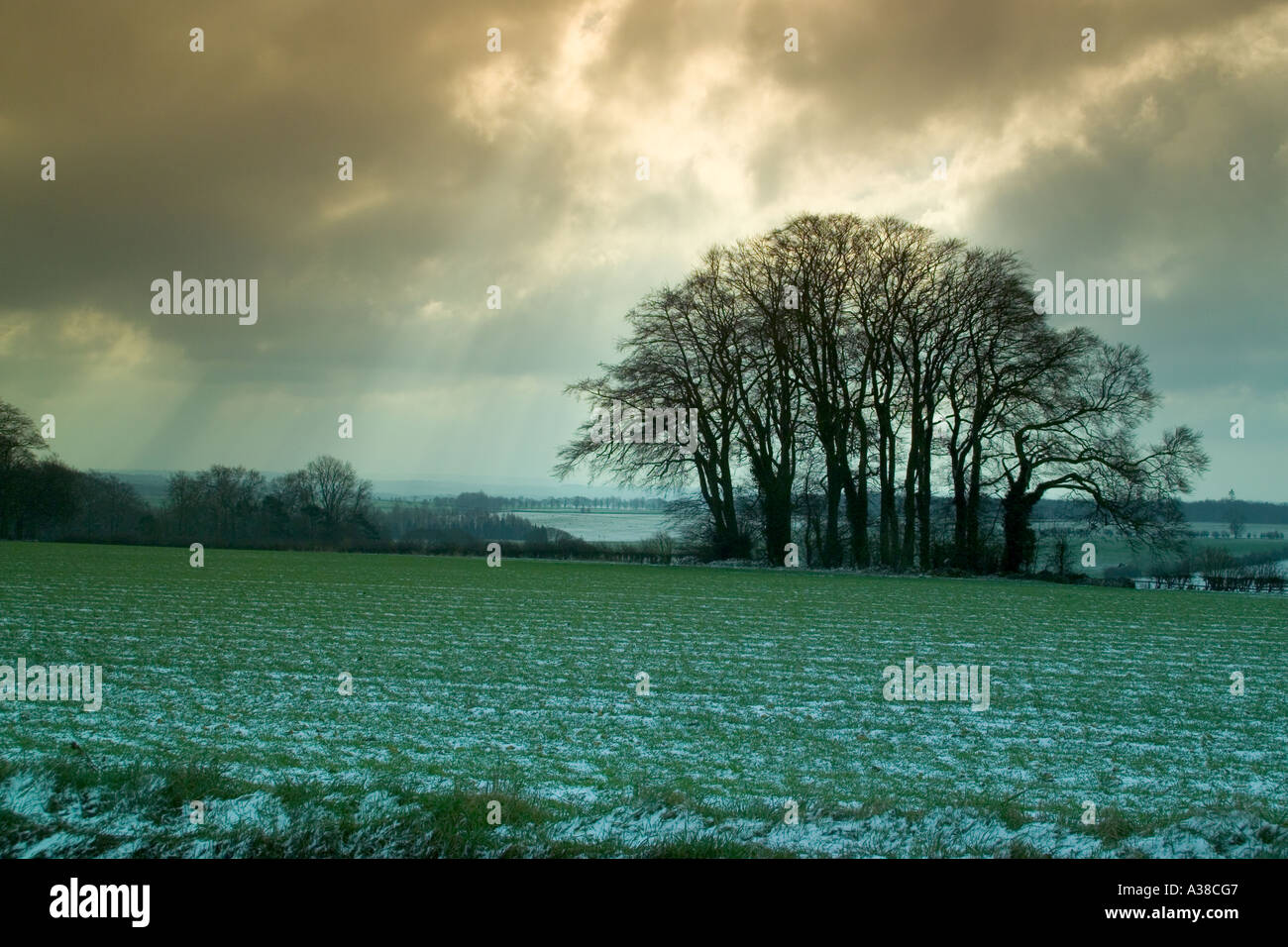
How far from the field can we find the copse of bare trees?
14.9 m

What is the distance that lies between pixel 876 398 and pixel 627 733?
3567 cm

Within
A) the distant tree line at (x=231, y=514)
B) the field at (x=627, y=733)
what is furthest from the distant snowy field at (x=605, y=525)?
the field at (x=627, y=733)

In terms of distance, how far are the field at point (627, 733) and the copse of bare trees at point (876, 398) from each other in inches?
587

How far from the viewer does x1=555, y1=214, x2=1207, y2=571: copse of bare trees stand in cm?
3816

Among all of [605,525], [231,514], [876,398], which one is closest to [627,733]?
[876,398]

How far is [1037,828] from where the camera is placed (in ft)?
19.4

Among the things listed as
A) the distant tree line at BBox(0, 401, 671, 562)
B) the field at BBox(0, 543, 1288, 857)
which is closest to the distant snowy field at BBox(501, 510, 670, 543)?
the distant tree line at BBox(0, 401, 671, 562)

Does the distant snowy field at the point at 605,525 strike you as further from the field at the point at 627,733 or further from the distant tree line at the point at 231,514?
the field at the point at 627,733

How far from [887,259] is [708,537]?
16.0 meters

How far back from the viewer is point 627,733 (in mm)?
9750

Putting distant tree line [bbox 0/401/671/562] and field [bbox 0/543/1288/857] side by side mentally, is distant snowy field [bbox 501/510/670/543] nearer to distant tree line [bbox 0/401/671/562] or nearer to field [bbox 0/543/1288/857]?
distant tree line [bbox 0/401/671/562]

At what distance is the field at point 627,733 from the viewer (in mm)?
5664

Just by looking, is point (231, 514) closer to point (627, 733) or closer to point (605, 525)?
point (605, 525)

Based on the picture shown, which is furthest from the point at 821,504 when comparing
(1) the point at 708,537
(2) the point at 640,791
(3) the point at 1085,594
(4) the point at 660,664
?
(2) the point at 640,791
